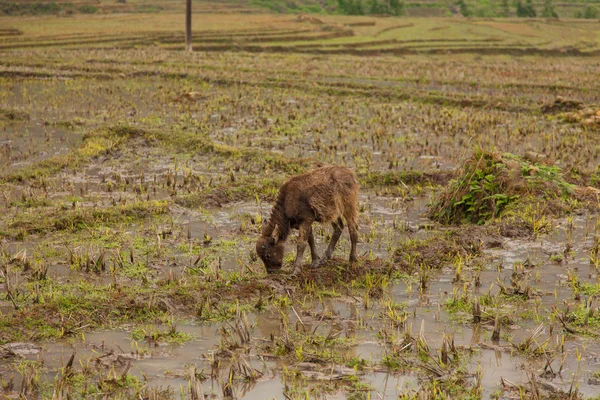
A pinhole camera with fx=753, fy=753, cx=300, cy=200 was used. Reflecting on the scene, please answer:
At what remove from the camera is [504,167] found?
35.6 feet

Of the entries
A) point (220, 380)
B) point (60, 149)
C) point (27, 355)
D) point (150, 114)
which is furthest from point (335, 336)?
point (150, 114)

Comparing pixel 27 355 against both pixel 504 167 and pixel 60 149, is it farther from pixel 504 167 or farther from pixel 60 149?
pixel 60 149

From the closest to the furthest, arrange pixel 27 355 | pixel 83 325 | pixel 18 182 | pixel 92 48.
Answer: pixel 27 355 < pixel 83 325 < pixel 18 182 < pixel 92 48

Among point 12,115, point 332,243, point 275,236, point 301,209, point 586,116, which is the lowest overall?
point 12,115

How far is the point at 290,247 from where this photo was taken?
9.36m

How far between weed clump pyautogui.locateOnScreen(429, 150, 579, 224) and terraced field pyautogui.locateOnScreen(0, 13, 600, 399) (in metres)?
0.03

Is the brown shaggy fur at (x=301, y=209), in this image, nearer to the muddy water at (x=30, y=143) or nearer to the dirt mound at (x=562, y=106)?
the muddy water at (x=30, y=143)

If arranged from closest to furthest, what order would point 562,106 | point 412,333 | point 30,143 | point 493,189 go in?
point 412,333, point 493,189, point 30,143, point 562,106

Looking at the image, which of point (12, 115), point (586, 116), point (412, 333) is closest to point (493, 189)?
point (412, 333)

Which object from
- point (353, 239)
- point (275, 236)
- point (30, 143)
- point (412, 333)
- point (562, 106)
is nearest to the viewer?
point (412, 333)

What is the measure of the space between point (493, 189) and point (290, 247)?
10.8ft

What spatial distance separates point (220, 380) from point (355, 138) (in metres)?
11.3

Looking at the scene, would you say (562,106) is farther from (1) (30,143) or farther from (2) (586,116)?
(1) (30,143)

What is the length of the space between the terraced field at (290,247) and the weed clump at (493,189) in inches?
1.2
